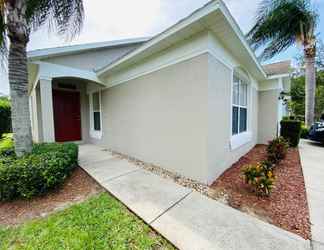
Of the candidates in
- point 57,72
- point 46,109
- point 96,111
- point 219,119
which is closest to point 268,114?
point 219,119

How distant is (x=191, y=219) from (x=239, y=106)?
4414mm

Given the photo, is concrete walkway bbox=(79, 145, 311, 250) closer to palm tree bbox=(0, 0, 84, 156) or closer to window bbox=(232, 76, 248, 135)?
palm tree bbox=(0, 0, 84, 156)

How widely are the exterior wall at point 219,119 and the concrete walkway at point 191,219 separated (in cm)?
93

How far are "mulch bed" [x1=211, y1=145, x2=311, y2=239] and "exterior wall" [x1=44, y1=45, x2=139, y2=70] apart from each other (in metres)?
6.64

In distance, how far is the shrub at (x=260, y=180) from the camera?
3.12 m

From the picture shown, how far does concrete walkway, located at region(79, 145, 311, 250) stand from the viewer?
2.03 meters

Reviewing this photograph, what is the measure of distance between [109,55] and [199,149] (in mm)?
6584

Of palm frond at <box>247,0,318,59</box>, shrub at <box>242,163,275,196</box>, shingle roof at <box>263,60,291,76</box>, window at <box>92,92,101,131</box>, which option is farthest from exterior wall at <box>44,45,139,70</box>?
palm frond at <box>247,0,318,59</box>

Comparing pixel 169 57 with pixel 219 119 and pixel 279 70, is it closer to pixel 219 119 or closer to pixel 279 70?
pixel 219 119

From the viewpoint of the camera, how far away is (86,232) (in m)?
2.22

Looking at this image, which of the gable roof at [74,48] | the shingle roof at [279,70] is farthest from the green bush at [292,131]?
the gable roof at [74,48]

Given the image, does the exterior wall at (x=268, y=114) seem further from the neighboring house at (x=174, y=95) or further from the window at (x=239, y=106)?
the window at (x=239, y=106)

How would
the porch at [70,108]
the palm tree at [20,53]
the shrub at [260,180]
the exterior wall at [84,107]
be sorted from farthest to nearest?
the exterior wall at [84,107] < the porch at [70,108] < the palm tree at [20,53] < the shrub at [260,180]

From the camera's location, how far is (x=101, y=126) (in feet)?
24.1
